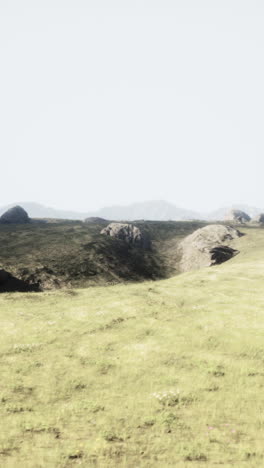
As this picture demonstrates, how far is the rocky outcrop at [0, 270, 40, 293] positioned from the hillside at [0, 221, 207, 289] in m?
1.18

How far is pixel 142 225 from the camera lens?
96.9m

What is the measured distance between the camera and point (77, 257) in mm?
61500

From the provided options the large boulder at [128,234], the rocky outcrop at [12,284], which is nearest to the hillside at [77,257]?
the rocky outcrop at [12,284]

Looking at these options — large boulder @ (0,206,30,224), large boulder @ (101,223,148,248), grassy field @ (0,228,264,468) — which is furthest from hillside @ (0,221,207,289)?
grassy field @ (0,228,264,468)

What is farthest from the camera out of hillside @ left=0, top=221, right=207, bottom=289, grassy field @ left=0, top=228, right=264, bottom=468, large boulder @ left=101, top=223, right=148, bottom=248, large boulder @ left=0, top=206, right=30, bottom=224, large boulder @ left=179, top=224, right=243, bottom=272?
large boulder @ left=0, top=206, right=30, bottom=224

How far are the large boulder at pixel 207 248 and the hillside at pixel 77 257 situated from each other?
2.78 meters

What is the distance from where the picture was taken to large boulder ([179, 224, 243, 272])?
65438 mm

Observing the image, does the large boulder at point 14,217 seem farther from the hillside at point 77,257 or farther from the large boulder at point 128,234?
the large boulder at point 128,234

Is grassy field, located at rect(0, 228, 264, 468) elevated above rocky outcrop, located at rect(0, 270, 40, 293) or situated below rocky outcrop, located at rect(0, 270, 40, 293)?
above

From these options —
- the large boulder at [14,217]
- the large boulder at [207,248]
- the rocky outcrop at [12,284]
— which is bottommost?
the rocky outcrop at [12,284]

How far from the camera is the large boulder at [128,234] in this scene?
77.4 meters

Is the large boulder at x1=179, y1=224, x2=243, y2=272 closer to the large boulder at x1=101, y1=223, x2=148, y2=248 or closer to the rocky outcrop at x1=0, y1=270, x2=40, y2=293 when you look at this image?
the large boulder at x1=101, y1=223, x2=148, y2=248

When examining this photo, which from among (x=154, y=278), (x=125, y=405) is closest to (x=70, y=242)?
(x=154, y=278)

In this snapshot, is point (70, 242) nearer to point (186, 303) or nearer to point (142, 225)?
point (142, 225)
